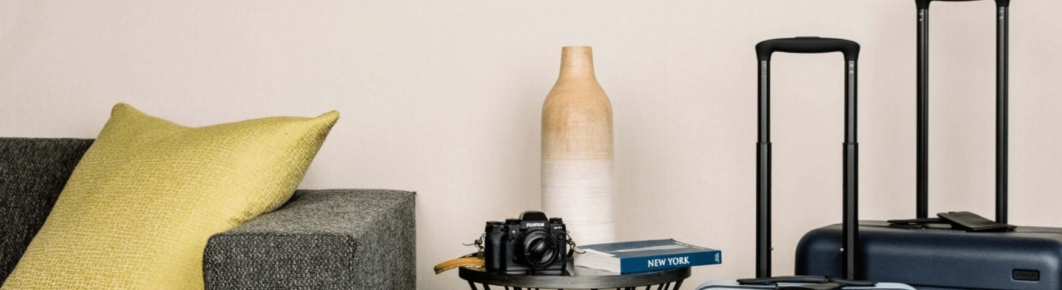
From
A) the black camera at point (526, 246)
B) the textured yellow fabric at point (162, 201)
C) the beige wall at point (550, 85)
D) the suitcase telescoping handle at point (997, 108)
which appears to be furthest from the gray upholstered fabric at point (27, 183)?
the suitcase telescoping handle at point (997, 108)

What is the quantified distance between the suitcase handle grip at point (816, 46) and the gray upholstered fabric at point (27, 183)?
1.35 metres

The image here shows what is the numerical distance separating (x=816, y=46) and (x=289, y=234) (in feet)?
3.01

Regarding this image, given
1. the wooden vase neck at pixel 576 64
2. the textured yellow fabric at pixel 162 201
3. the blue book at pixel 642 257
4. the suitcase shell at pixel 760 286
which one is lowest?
the suitcase shell at pixel 760 286

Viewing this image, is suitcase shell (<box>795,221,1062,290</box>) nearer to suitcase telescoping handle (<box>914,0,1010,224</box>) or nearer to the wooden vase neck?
suitcase telescoping handle (<box>914,0,1010,224</box>)

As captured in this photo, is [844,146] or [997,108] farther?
[997,108]

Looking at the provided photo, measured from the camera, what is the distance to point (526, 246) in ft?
5.85

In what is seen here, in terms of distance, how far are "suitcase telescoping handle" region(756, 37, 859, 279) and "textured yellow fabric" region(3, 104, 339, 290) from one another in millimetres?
747

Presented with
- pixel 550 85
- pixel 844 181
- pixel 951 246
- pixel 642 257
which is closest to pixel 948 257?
pixel 951 246

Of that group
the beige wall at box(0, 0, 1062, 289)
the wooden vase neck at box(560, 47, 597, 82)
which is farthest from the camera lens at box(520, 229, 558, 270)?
the beige wall at box(0, 0, 1062, 289)

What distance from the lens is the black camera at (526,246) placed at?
179cm

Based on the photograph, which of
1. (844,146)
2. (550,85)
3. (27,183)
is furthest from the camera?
(550,85)

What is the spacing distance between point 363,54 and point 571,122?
0.64 meters

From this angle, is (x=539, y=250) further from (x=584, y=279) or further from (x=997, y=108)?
(x=997, y=108)

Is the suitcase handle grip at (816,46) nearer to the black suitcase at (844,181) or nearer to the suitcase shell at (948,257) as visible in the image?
the black suitcase at (844,181)
